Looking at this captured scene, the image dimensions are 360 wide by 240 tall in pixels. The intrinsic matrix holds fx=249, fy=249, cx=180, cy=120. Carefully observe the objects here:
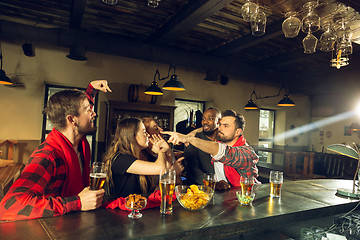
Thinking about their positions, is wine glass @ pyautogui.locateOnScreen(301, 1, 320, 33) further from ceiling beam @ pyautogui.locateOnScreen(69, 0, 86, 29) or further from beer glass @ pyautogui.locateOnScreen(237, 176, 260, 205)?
ceiling beam @ pyautogui.locateOnScreen(69, 0, 86, 29)

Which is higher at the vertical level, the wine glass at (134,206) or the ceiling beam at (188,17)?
the ceiling beam at (188,17)

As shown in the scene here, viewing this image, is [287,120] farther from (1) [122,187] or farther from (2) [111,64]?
(1) [122,187]

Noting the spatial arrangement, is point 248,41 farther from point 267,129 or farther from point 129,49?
point 267,129

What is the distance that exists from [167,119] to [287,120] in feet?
16.2

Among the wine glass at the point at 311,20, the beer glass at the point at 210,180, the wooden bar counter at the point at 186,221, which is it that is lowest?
the wooden bar counter at the point at 186,221

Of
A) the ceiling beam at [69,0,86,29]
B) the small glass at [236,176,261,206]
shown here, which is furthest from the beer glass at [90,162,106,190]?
the ceiling beam at [69,0,86,29]

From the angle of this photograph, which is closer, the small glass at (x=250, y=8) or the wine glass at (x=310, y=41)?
the small glass at (x=250, y=8)

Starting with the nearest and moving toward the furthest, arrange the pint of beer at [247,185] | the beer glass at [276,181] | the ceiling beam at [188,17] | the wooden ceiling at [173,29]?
the pint of beer at [247,185] < the beer glass at [276,181] < the ceiling beam at [188,17] < the wooden ceiling at [173,29]

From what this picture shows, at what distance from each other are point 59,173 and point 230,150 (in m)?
1.27

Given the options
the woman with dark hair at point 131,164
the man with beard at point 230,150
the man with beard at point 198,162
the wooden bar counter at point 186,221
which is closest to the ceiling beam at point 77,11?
the woman with dark hair at point 131,164

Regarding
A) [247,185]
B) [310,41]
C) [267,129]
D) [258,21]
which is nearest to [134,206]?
[247,185]

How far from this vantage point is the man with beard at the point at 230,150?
1.98 metres

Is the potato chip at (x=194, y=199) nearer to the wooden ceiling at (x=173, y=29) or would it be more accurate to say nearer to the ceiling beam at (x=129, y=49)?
the wooden ceiling at (x=173, y=29)

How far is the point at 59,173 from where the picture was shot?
1581mm
